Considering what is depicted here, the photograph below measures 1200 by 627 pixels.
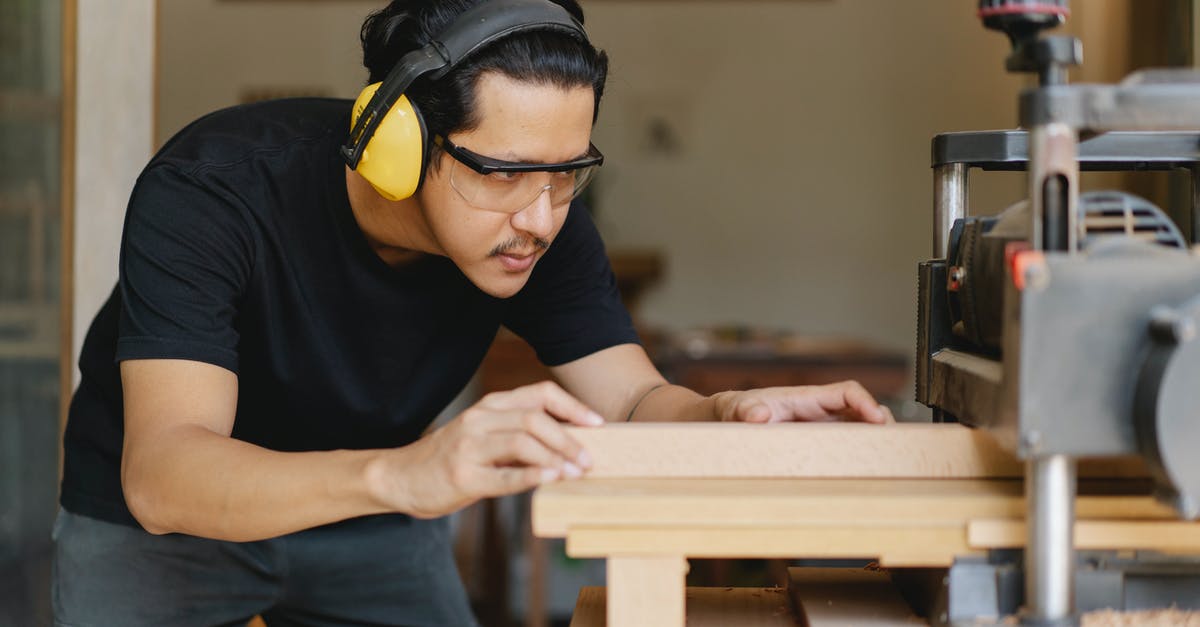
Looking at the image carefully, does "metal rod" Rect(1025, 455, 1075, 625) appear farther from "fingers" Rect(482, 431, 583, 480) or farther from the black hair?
the black hair

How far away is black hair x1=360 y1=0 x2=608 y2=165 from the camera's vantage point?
1.15m

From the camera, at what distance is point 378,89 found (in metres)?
1.13

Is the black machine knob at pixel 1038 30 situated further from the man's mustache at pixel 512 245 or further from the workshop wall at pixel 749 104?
the workshop wall at pixel 749 104

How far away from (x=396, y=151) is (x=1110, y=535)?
73 centimetres

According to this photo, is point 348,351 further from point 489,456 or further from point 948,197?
point 948,197

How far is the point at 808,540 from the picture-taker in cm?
81

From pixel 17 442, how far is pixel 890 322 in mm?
4239

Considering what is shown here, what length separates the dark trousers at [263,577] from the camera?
57.1 inches

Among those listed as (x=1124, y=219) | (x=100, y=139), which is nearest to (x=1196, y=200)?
(x=1124, y=219)

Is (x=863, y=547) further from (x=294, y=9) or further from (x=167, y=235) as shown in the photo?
(x=294, y=9)

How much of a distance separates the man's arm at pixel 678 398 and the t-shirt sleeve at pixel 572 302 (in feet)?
0.07

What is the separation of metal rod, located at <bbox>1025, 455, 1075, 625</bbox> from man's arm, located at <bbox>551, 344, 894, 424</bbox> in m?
0.39

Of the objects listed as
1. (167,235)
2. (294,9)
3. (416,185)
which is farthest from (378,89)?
(294,9)

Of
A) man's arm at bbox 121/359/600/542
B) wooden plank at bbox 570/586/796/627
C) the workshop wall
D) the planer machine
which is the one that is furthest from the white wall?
the workshop wall
